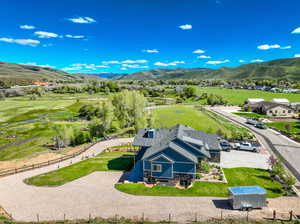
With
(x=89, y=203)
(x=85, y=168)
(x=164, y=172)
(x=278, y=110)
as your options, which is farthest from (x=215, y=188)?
(x=278, y=110)

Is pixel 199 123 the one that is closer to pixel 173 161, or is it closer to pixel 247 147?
pixel 247 147

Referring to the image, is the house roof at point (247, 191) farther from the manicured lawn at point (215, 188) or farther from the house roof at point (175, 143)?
the house roof at point (175, 143)

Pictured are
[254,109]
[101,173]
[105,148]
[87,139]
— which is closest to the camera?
[101,173]

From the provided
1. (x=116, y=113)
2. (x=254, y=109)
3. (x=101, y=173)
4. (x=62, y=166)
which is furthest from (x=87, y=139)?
(x=254, y=109)

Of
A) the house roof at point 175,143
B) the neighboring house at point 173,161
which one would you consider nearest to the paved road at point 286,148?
the house roof at point 175,143

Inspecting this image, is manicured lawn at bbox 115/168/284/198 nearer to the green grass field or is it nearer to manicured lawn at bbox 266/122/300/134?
the green grass field

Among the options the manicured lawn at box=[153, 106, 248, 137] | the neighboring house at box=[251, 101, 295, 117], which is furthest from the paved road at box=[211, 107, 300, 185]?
the neighboring house at box=[251, 101, 295, 117]

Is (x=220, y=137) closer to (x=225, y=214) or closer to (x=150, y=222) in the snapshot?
(x=225, y=214)
